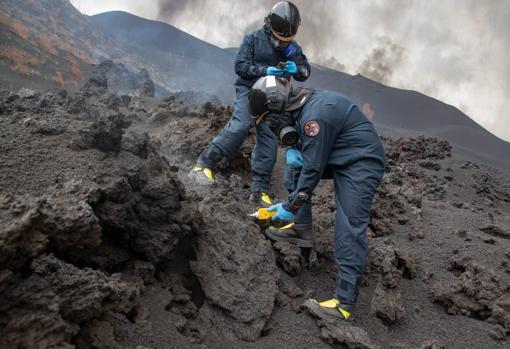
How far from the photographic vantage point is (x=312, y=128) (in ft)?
10.1

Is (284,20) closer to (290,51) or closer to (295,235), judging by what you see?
(290,51)

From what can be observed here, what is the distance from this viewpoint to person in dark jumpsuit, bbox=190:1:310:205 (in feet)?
15.2

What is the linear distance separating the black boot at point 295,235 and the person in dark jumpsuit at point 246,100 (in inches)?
36.2

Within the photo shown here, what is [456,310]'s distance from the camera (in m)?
3.60

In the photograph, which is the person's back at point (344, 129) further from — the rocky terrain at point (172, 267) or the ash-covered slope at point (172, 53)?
the ash-covered slope at point (172, 53)

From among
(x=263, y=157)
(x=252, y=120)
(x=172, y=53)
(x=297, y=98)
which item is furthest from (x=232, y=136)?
(x=172, y=53)

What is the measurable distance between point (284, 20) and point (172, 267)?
2947 millimetres

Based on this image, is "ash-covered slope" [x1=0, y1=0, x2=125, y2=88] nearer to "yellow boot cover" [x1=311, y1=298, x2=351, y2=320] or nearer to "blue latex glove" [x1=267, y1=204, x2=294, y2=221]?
"blue latex glove" [x1=267, y1=204, x2=294, y2=221]

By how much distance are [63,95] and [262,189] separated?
4456 mm

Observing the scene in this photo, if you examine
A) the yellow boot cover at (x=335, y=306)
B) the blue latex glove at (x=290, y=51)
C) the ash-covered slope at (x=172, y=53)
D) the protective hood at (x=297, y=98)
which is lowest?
the yellow boot cover at (x=335, y=306)

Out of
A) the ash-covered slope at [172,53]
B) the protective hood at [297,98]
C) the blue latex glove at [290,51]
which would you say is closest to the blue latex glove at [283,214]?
the protective hood at [297,98]

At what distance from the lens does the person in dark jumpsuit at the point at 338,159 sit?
9.89 feet

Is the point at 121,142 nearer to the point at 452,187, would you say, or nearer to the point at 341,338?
the point at 341,338

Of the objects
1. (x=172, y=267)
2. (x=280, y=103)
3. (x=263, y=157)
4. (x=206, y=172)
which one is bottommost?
(x=172, y=267)
